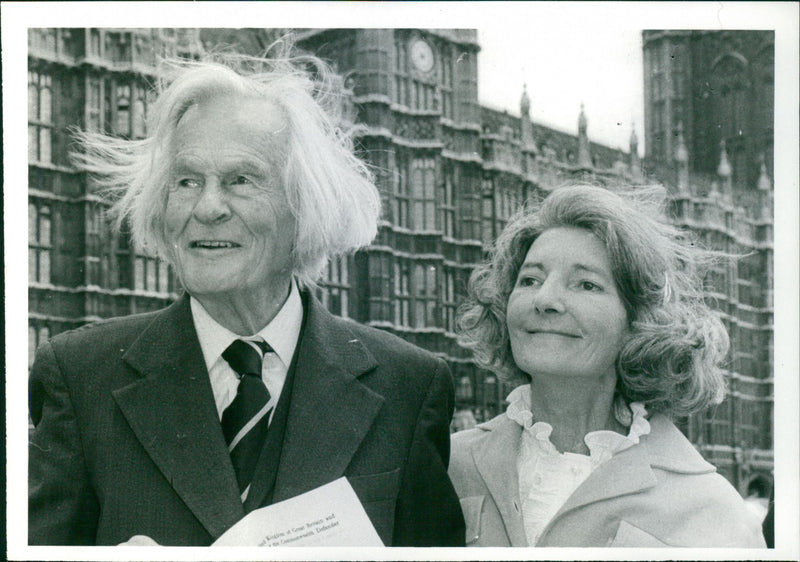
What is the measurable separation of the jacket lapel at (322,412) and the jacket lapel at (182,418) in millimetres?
273

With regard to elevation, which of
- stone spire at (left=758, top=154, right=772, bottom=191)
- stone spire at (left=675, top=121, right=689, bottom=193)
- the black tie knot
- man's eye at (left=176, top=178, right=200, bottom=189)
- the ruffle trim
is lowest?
the ruffle trim

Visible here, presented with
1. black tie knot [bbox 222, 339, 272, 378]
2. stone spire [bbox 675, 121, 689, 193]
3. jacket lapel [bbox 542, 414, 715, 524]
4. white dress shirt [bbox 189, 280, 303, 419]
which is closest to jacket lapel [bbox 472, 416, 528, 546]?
jacket lapel [bbox 542, 414, 715, 524]

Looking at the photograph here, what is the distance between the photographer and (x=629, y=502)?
4254 mm

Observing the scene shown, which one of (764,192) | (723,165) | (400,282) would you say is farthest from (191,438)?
(764,192)

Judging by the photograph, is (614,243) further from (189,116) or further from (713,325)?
(189,116)

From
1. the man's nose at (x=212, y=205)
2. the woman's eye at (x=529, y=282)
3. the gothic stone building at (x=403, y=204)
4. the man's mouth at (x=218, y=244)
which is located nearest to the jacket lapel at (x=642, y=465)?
the gothic stone building at (x=403, y=204)

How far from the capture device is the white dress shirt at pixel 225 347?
4.49 meters

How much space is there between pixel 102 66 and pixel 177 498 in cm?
217

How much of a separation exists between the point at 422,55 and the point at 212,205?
1338mm

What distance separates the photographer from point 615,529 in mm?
4289

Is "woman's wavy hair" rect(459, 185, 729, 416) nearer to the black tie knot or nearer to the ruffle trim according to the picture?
the ruffle trim

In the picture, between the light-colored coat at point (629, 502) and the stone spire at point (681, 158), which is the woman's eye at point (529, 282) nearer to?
the light-colored coat at point (629, 502)

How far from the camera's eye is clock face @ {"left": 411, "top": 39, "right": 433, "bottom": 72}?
4.86 meters

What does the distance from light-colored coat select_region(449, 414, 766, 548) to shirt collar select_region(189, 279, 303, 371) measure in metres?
1.02
